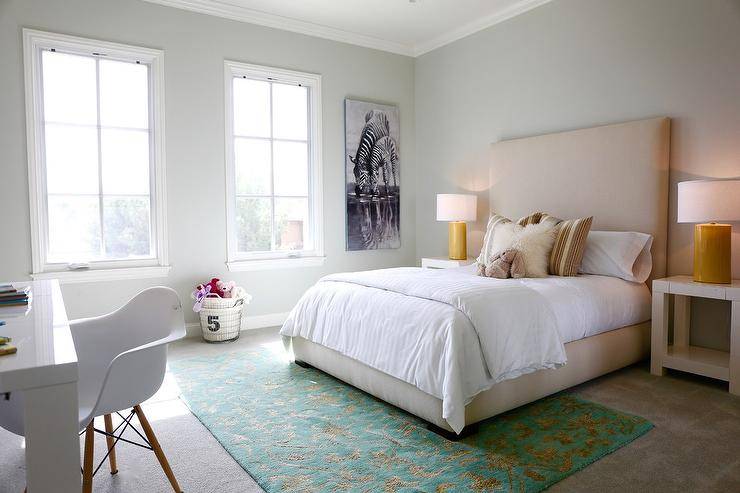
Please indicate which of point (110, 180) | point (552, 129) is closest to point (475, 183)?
point (552, 129)

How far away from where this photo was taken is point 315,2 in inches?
172

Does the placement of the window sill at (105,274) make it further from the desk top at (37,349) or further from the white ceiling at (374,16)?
the desk top at (37,349)

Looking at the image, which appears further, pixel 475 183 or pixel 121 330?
pixel 475 183

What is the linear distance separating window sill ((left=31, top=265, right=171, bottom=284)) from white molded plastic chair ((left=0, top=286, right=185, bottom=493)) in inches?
80.2

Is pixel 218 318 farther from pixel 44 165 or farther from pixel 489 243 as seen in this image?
pixel 489 243

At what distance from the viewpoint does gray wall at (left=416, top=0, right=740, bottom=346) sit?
3305 mm

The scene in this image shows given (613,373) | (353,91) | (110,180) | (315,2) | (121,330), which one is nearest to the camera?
(121,330)

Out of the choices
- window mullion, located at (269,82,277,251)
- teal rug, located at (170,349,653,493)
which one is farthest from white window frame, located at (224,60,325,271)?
teal rug, located at (170,349,653,493)

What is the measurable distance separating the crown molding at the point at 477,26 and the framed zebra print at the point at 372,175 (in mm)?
719

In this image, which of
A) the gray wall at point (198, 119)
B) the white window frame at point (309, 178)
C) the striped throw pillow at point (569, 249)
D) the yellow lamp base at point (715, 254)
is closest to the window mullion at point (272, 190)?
the white window frame at point (309, 178)

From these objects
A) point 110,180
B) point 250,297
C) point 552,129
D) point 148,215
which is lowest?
point 250,297

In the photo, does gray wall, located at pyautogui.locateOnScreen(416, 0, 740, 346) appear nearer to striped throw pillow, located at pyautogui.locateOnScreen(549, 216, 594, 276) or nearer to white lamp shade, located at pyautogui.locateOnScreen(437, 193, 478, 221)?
white lamp shade, located at pyautogui.locateOnScreen(437, 193, 478, 221)

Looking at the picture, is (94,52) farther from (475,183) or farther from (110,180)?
(475,183)

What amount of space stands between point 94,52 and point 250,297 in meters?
2.27
